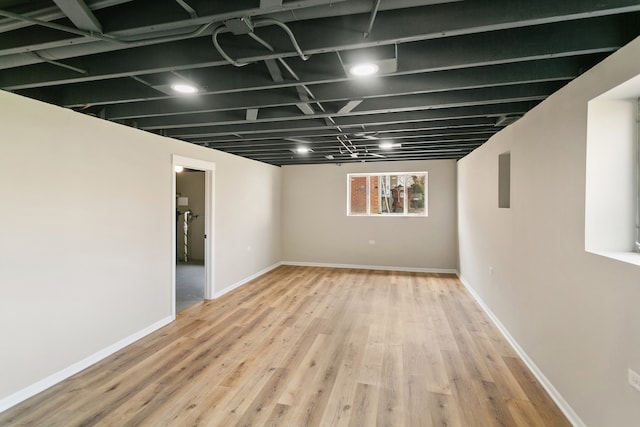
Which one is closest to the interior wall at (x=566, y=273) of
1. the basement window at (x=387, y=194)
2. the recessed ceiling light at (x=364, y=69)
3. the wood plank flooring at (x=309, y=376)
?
the wood plank flooring at (x=309, y=376)

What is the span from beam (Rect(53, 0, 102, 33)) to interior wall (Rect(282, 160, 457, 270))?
5436 millimetres

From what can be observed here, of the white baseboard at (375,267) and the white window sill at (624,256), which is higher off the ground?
the white window sill at (624,256)

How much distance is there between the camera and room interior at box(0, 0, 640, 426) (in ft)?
4.92

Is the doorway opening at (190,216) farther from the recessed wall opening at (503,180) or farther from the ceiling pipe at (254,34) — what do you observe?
the recessed wall opening at (503,180)

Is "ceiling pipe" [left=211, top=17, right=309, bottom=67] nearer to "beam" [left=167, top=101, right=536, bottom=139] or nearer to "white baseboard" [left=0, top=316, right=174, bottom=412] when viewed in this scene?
"beam" [left=167, top=101, right=536, bottom=139]

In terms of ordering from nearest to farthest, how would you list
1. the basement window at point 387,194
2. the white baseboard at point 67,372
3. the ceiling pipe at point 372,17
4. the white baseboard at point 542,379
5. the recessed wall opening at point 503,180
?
the ceiling pipe at point 372,17, the white baseboard at point 542,379, the white baseboard at point 67,372, the recessed wall opening at point 503,180, the basement window at point 387,194

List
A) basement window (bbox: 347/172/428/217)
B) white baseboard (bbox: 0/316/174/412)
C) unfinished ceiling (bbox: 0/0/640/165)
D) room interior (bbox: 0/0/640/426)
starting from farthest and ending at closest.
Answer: basement window (bbox: 347/172/428/217), white baseboard (bbox: 0/316/174/412), room interior (bbox: 0/0/640/426), unfinished ceiling (bbox: 0/0/640/165)

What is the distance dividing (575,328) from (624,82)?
149cm

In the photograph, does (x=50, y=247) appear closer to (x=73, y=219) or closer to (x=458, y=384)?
(x=73, y=219)

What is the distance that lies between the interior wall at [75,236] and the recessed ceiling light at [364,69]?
244 centimetres

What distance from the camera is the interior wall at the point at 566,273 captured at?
5.07ft

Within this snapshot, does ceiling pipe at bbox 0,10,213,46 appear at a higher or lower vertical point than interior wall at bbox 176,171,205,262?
higher

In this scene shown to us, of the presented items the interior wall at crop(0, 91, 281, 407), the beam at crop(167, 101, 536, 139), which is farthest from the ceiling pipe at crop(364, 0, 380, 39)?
the interior wall at crop(0, 91, 281, 407)

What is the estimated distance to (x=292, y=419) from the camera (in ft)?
6.47
